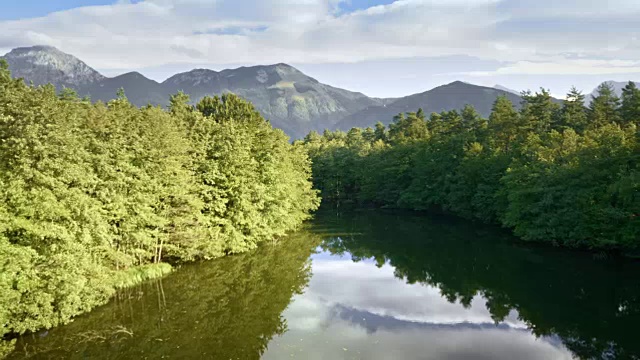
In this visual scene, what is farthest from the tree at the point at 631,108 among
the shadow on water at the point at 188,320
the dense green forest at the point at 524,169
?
the shadow on water at the point at 188,320

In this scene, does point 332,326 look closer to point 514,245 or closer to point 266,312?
point 266,312

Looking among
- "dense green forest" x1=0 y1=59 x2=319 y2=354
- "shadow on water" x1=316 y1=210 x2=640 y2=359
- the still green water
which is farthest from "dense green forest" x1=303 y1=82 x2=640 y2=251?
"dense green forest" x1=0 y1=59 x2=319 y2=354

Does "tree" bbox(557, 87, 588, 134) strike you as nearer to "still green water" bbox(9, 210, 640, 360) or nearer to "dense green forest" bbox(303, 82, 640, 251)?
"dense green forest" bbox(303, 82, 640, 251)

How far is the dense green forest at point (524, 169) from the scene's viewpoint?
41.4 meters

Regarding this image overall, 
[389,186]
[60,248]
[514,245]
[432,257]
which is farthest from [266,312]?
[389,186]

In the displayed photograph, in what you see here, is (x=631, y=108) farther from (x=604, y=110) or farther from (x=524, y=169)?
(x=524, y=169)

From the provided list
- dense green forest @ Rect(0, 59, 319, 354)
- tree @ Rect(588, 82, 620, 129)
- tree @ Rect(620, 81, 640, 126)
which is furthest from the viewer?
tree @ Rect(588, 82, 620, 129)

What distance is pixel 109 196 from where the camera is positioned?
30328 millimetres

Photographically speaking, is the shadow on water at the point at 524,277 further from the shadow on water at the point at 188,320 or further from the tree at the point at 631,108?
the tree at the point at 631,108

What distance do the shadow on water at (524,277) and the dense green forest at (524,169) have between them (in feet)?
10.5

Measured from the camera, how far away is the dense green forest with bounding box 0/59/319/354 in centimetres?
2355

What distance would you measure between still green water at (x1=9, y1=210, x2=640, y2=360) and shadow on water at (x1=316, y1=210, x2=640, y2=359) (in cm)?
13

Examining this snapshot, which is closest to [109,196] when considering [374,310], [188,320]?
[188,320]

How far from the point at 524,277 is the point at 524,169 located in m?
17.1
